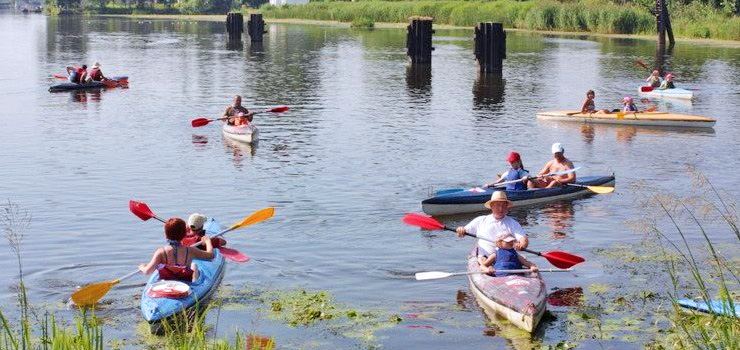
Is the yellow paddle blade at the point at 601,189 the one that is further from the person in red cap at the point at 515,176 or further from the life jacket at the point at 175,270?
the life jacket at the point at 175,270

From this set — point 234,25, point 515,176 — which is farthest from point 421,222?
point 234,25

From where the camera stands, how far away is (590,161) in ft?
93.0

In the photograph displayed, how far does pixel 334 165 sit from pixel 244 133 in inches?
152

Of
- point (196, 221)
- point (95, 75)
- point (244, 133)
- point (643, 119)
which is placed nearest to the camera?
point (196, 221)

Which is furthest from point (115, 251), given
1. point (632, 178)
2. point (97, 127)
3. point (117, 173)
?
point (97, 127)

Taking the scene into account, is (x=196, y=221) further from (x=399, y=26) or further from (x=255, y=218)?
(x=399, y=26)

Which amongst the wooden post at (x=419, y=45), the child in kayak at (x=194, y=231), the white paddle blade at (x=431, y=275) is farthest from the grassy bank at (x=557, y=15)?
the child in kayak at (x=194, y=231)

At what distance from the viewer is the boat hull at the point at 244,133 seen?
30.0 m

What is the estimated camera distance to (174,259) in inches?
569

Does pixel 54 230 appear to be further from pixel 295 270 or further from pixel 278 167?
pixel 278 167

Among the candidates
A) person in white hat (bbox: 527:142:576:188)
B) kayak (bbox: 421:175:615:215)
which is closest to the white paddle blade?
kayak (bbox: 421:175:615:215)

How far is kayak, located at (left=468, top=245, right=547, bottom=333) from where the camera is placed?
547 inches

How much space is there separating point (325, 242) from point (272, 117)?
17.2m

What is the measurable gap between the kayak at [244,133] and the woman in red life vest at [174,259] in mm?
15426
